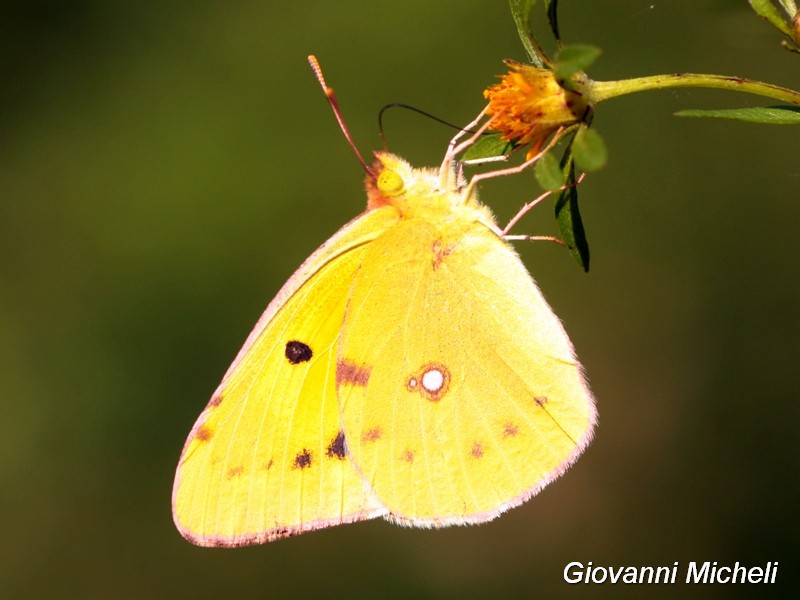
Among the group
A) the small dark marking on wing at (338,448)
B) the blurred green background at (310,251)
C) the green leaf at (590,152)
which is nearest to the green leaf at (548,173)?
the green leaf at (590,152)

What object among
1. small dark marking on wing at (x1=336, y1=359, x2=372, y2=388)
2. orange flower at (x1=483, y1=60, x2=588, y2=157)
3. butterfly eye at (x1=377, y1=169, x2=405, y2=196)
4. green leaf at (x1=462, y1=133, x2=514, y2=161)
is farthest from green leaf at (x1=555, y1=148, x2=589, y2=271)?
small dark marking on wing at (x1=336, y1=359, x2=372, y2=388)

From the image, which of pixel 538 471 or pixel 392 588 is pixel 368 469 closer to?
pixel 538 471

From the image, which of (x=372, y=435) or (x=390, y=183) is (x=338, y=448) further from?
(x=390, y=183)

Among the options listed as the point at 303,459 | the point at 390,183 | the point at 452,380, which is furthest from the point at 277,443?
the point at 390,183

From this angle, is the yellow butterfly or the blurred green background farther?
the blurred green background

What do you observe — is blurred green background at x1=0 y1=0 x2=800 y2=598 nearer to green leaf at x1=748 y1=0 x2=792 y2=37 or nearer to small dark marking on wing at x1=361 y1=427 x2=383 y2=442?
small dark marking on wing at x1=361 y1=427 x2=383 y2=442

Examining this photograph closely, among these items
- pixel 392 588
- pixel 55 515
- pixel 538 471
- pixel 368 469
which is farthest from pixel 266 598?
pixel 538 471
